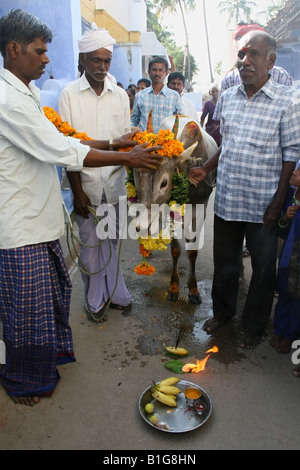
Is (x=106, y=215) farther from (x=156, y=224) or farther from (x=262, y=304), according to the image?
(x=262, y=304)

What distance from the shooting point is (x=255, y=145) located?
10.1 ft

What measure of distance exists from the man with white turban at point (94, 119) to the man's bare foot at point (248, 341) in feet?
4.45

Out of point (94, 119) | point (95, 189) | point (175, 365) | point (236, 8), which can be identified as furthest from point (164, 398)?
point (236, 8)

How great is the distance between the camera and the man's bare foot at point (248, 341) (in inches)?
139

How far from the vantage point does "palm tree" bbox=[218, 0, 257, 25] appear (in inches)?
1847

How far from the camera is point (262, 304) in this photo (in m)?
3.50

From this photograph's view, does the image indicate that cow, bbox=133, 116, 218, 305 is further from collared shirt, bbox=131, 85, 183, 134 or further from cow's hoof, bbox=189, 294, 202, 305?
collared shirt, bbox=131, 85, 183, 134

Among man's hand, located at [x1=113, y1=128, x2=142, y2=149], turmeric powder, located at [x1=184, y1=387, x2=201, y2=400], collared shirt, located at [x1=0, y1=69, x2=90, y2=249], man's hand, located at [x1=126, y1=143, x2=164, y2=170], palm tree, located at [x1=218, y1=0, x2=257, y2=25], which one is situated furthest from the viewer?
palm tree, located at [x1=218, y1=0, x2=257, y2=25]

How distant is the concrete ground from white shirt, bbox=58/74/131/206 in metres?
1.39

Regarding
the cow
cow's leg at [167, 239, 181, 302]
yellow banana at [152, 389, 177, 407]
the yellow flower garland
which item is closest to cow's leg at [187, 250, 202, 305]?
the cow

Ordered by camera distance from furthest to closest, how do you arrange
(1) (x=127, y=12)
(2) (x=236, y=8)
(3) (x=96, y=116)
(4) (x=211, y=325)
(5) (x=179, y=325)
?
(2) (x=236, y=8) < (1) (x=127, y=12) < (5) (x=179, y=325) < (4) (x=211, y=325) < (3) (x=96, y=116)

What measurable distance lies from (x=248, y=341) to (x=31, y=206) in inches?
89.9
